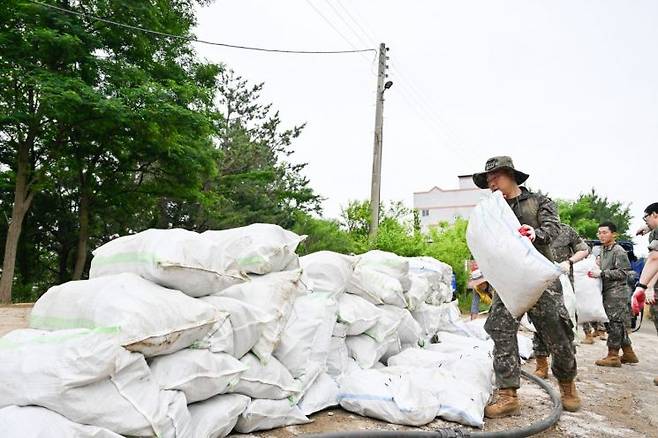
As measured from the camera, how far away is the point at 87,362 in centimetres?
155

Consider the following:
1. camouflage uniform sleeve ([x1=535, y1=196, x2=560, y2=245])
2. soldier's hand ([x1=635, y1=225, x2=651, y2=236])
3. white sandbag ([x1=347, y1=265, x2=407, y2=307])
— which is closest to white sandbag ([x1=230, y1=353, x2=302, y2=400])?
white sandbag ([x1=347, y1=265, x2=407, y2=307])

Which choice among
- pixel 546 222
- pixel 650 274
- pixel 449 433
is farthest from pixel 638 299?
pixel 449 433

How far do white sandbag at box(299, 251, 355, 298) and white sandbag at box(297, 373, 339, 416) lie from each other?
53 cm

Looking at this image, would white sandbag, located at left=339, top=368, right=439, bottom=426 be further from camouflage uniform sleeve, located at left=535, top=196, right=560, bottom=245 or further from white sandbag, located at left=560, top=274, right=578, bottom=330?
white sandbag, located at left=560, top=274, right=578, bottom=330

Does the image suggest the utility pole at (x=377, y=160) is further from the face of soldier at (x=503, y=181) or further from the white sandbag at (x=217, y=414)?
the white sandbag at (x=217, y=414)

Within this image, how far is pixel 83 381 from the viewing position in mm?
1551

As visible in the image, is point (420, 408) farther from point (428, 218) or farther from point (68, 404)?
point (428, 218)

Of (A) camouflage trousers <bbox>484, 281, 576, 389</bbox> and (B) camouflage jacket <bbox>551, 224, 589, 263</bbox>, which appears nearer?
(A) camouflage trousers <bbox>484, 281, 576, 389</bbox>

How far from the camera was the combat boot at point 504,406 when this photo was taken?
2703 mm

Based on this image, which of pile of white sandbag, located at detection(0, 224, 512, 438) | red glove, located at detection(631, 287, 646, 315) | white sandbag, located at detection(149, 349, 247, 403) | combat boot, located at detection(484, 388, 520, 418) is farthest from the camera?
red glove, located at detection(631, 287, 646, 315)

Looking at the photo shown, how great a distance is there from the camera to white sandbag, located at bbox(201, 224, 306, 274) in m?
2.71

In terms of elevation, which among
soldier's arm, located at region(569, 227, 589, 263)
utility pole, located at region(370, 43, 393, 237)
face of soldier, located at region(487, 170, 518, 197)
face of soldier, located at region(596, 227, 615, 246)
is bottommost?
soldier's arm, located at region(569, 227, 589, 263)

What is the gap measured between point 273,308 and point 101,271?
2.80ft

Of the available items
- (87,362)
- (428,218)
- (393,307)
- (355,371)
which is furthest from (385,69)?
(428,218)
